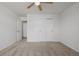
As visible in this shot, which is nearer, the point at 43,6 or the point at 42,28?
the point at 43,6

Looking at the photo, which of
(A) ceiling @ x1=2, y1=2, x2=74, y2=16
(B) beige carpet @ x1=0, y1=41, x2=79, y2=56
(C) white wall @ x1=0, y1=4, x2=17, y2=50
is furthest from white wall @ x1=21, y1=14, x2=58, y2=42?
(B) beige carpet @ x1=0, y1=41, x2=79, y2=56

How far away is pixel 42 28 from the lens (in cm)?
905

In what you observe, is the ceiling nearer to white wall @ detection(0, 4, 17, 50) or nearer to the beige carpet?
white wall @ detection(0, 4, 17, 50)

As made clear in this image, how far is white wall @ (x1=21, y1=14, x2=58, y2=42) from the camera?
29.5 feet

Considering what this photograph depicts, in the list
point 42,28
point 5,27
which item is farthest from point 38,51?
point 42,28

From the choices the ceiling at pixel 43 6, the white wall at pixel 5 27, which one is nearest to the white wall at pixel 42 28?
the ceiling at pixel 43 6

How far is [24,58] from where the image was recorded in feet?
5.17

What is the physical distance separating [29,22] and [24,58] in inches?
293

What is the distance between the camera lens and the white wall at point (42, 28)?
8.98 metres

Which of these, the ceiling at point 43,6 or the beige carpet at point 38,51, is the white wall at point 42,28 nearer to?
the ceiling at point 43,6

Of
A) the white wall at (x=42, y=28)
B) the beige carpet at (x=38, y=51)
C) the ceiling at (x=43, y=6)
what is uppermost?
the ceiling at (x=43, y=6)

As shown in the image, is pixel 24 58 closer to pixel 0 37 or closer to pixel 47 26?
pixel 0 37

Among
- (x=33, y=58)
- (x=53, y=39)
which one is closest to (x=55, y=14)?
(x=53, y=39)

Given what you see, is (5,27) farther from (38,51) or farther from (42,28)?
(42,28)
